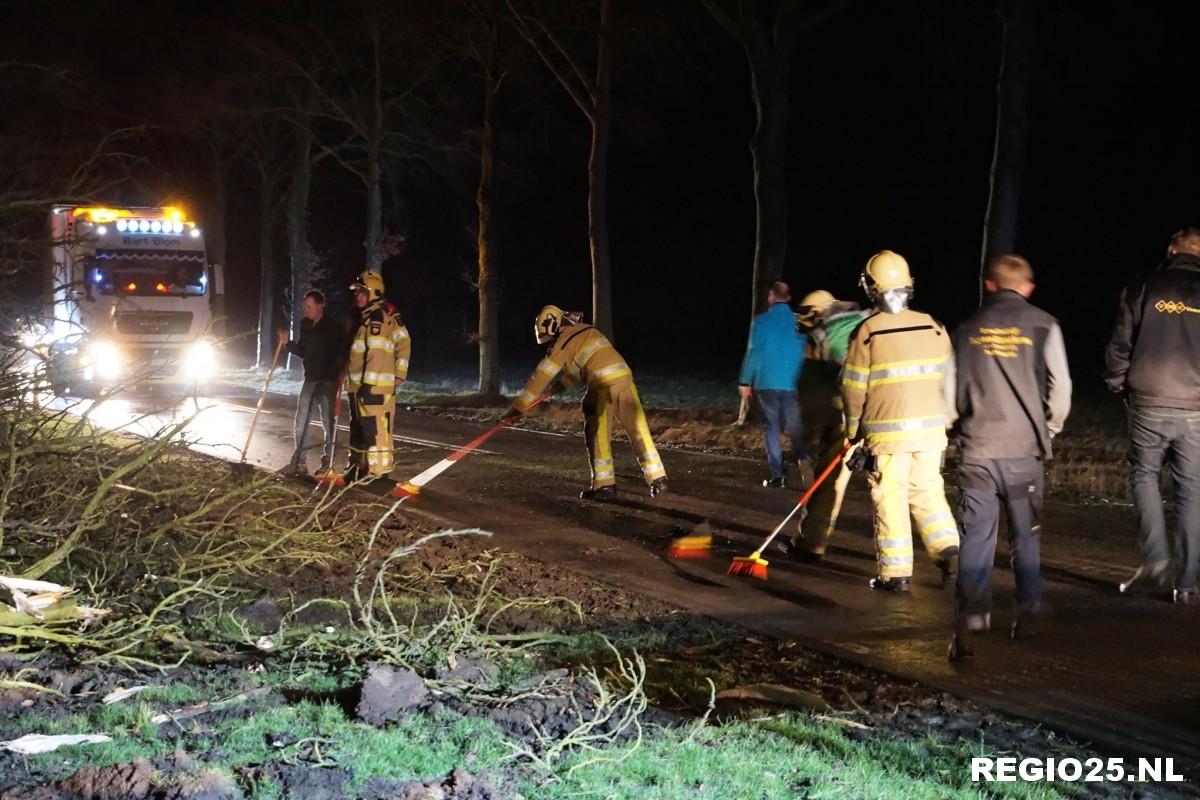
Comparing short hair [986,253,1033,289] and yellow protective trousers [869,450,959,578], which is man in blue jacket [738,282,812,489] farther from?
short hair [986,253,1033,289]

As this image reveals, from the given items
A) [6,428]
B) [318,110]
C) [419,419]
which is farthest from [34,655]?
[318,110]

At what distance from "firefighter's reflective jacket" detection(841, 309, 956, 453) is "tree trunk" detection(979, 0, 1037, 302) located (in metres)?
8.16

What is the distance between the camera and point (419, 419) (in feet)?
69.2

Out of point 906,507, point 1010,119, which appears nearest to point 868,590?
point 906,507

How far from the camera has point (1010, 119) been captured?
15250mm

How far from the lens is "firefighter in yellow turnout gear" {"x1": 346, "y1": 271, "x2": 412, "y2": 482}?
12148mm

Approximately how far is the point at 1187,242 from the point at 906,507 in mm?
2246

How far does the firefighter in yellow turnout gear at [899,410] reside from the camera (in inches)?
283

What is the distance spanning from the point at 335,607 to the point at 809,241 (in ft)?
171

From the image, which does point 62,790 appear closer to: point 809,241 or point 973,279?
point 973,279

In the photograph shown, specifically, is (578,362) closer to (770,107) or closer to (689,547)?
(689,547)

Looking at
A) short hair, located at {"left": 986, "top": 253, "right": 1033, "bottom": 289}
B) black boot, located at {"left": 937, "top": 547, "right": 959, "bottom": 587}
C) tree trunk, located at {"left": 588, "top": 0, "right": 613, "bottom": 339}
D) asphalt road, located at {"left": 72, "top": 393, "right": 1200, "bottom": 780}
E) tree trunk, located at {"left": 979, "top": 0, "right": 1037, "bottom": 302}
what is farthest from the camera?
tree trunk, located at {"left": 588, "top": 0, "right": 613, "bottom": 339}

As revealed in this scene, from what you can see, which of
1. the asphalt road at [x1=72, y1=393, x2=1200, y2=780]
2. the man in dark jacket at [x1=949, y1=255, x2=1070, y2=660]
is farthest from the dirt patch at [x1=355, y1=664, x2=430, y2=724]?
the man in dark jacket at [x1=949, y1=255, x2=1070, y2=660]

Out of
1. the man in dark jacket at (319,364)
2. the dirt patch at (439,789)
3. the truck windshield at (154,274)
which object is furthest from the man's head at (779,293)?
the truck windshield at (154,274)
